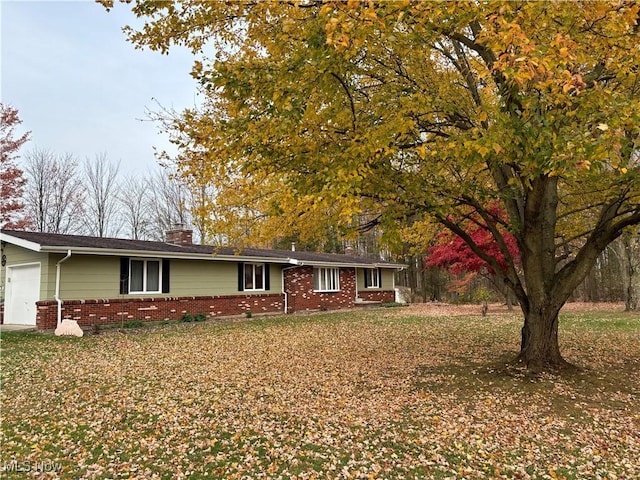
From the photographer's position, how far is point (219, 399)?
230 inches

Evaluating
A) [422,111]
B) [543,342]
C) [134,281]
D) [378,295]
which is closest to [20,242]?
[134,281]

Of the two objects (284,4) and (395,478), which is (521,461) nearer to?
(395,478)

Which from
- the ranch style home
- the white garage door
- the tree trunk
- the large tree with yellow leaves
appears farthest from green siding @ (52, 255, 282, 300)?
the tree trunk

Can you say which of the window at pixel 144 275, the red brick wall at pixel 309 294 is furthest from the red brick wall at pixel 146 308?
the red brick wall at pixel 309 294

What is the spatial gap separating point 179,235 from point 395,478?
1739 centimetres

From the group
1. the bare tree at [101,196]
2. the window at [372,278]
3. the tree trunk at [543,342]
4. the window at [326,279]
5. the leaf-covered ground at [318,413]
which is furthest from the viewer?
the bare tree at [101,196]

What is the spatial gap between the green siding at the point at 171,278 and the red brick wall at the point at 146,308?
247 mm

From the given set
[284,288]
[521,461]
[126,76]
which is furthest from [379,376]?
[284,288]

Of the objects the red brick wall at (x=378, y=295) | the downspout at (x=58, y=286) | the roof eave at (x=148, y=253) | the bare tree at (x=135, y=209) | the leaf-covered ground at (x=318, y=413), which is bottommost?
the leaf-covered ground at (x=318, y=413)

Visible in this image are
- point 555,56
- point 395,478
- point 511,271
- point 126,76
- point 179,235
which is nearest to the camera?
point 395,478

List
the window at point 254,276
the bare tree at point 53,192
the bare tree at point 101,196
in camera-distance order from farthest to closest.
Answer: the bare tree at point 101,196
the bare tree at point 53,192
the window at point 254,276

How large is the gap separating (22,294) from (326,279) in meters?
13.2

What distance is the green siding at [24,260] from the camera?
42.1ft

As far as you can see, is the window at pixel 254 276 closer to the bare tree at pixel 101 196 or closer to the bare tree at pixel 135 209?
the bare tree at pixel 135 209
